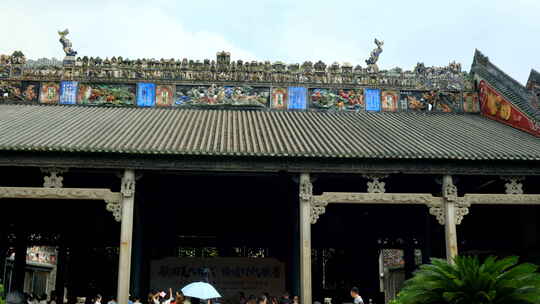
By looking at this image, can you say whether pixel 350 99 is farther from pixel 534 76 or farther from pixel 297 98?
pixel 534 76

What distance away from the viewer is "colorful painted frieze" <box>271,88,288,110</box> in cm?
2002

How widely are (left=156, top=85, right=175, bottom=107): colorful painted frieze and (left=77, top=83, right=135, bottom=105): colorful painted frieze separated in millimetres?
885

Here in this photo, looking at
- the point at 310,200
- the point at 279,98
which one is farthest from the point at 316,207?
the point at 279,98

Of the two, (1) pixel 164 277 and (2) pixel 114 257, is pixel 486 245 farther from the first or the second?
(2) pixel 114 257

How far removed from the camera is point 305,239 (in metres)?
14.0

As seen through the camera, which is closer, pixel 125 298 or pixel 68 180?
pixel 125 298

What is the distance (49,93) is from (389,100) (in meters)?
Result: 12.2

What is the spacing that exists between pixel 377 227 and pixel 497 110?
586cm

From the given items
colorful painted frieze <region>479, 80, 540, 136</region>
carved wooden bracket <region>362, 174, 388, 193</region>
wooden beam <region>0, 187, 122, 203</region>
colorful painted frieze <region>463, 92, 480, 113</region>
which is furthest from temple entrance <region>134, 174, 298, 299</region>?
colorful painted frieze <region>479, 80, 540, 136</region>

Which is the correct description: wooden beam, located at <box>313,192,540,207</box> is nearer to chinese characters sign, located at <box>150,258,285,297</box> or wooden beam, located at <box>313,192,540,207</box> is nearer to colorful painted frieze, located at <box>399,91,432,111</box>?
chinese characters sign, located at <box>150,258,285,297</box>

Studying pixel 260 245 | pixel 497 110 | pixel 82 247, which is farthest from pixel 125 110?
pixel 497 110

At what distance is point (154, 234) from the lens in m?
19.7

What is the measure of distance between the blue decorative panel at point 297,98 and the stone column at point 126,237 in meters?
7.70

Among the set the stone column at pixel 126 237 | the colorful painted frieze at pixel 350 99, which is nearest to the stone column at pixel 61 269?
the stone column at pixel 126 237
